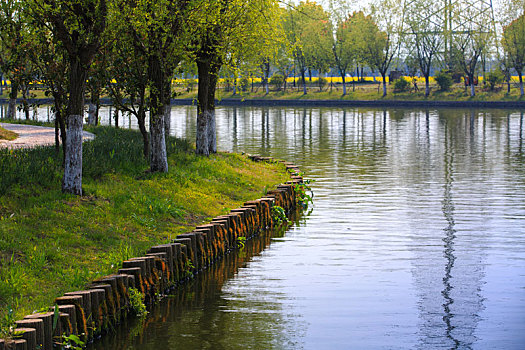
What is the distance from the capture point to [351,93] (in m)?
99.8

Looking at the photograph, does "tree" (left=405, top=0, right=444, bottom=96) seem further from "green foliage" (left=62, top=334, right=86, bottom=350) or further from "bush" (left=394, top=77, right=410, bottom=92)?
"green foliage" (left=62, top=334, right=86, bottom=350)

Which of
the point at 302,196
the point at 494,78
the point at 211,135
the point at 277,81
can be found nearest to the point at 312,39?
the point at 277,81

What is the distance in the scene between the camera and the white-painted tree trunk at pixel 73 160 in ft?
54.2

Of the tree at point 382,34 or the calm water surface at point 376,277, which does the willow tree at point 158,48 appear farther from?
the tree at point 382,34

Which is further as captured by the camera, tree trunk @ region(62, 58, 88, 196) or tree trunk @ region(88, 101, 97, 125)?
tree trunk @ region(88, 101, 97, 125)

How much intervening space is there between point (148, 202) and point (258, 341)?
278 inches

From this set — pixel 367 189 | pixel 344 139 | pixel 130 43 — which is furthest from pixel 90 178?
pixel 344 139

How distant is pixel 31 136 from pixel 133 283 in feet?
63.3

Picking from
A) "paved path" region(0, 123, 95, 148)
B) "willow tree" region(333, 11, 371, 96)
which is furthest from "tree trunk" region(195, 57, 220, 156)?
"willow tree" region(333, 11, 371, 96)

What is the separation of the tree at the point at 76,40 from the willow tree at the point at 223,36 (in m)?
6.90

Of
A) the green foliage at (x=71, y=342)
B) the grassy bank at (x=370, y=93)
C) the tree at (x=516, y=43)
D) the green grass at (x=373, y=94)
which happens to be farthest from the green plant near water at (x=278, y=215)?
the tree at (x=516, y=43)

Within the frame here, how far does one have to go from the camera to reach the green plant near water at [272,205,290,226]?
66.4ft

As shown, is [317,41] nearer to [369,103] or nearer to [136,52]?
[369,103]

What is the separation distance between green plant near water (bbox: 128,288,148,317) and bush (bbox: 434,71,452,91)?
85272mm
